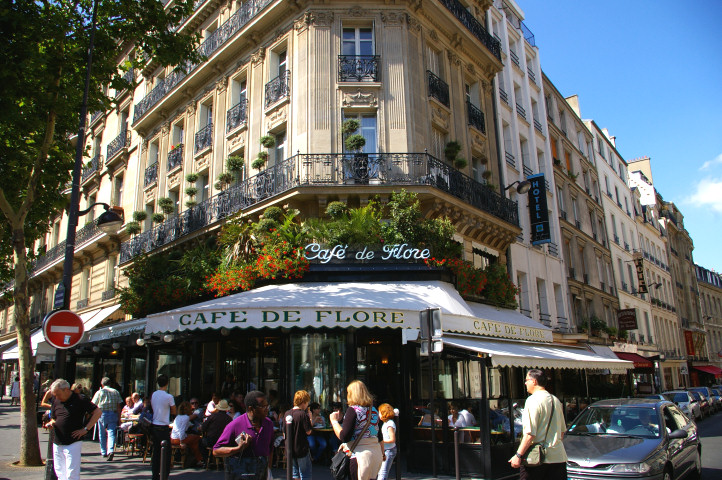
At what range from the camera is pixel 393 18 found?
14922 millimetres

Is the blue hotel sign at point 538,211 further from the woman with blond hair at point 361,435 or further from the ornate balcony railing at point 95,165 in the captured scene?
the ornate balcony railing at point 95,165

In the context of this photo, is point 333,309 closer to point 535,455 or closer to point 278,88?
point 535,455

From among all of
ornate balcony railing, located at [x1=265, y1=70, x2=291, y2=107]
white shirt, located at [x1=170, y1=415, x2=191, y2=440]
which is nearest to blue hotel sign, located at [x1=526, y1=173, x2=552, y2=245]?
ornate balcony railing, located at [x1=265, y1=70, x2=291, y2=107]

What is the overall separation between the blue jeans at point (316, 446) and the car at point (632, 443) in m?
4.45

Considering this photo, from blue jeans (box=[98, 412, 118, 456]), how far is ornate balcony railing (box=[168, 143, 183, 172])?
10556 millimetres

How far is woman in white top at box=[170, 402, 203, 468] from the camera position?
948 cm

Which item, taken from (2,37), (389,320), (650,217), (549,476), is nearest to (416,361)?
(389,320)

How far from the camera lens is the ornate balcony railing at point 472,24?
16922 millimetres

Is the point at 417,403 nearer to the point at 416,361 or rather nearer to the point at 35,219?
the point at 416,361

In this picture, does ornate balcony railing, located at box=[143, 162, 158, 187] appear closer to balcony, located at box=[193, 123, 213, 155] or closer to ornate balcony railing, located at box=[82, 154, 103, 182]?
balcony, located at box=[193, 123, 213, 155]

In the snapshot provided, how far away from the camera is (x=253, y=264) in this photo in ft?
41.5

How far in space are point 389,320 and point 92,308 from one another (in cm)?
1767

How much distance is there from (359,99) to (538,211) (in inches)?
373

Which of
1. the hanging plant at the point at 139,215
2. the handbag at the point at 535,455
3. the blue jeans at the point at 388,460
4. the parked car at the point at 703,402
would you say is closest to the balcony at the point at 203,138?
the hanging plant at the point at 139,215
